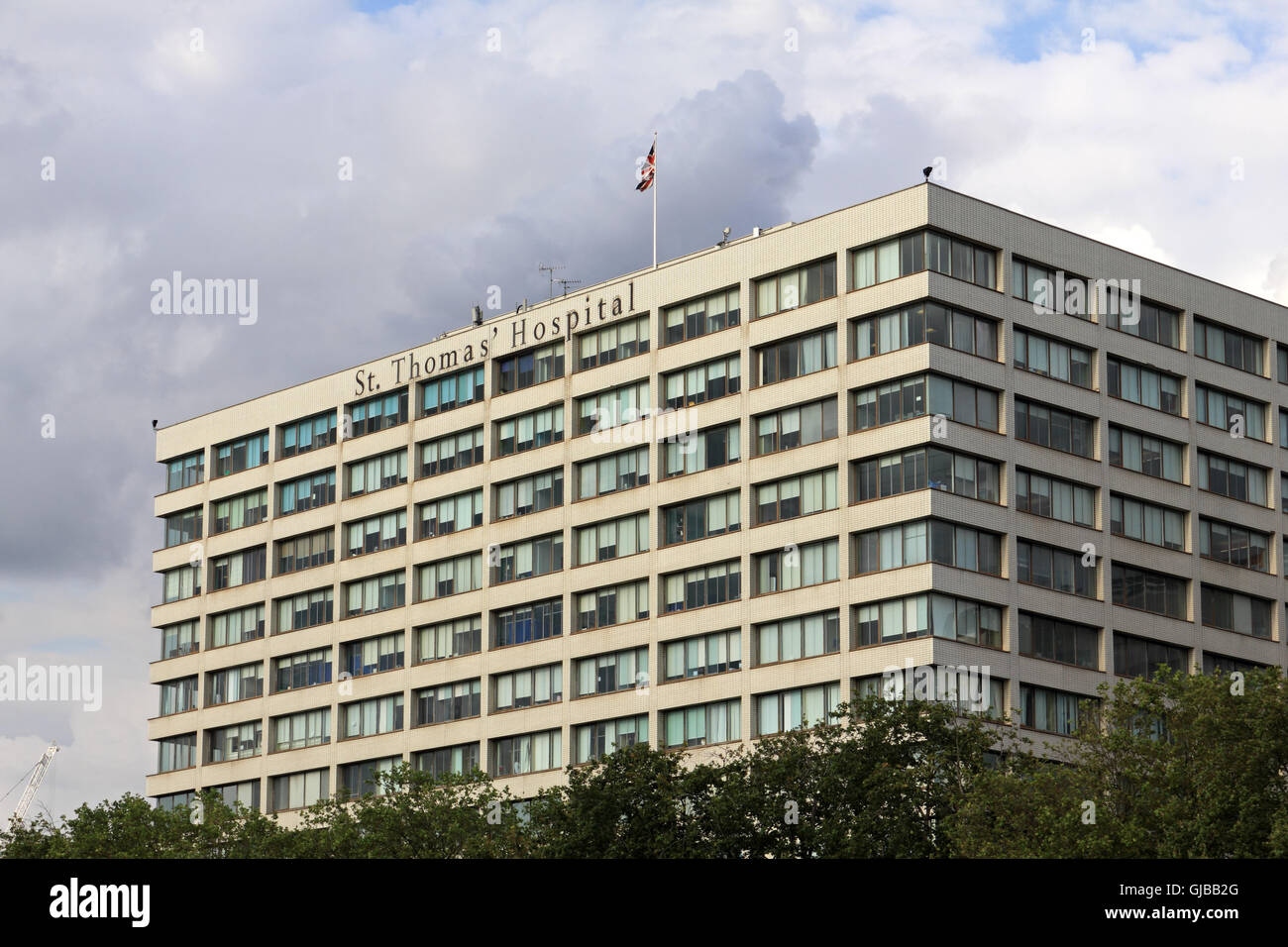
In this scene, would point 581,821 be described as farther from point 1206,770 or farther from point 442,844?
point 1206,770

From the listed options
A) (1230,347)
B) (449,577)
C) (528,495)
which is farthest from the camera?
(449,577)

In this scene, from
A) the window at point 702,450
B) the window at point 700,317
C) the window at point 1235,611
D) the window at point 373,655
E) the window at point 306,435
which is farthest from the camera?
the window at point 306,435

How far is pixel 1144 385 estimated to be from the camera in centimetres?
9888

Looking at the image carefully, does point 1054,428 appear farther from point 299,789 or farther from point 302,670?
point 299,789

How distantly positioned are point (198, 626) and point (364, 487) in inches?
693

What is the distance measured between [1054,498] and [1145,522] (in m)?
6.61

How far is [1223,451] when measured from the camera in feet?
333

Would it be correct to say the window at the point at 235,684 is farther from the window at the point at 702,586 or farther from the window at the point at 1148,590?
the window at the point at 1148,590

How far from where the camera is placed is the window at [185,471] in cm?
12950

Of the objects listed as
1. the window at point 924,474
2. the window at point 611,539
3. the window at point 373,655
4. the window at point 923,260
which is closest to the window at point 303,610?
the window at point 373,655

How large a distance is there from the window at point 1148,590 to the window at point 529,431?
30.3 meters

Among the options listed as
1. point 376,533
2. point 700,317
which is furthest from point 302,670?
point 700,317

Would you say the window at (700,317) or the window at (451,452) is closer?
the window at (700,317)
